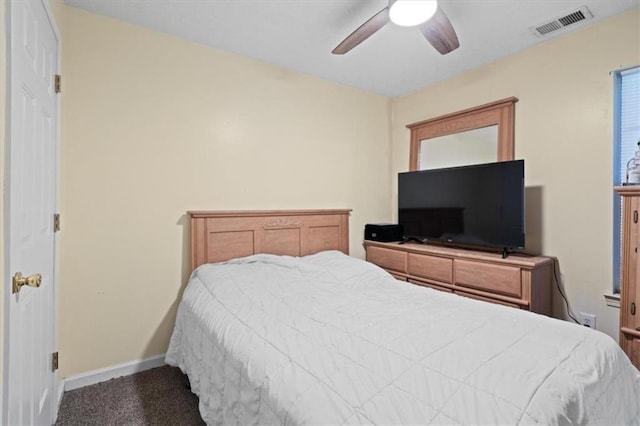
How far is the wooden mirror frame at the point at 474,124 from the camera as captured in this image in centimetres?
279

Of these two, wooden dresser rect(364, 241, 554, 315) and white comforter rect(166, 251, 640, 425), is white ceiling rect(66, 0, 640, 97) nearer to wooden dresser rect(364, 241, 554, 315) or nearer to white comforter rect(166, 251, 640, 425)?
wooden dresser rect(364, 241, 554, 315)

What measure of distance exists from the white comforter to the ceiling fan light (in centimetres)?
161

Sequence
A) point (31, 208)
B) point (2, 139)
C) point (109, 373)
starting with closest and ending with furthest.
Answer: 1. point (2, 139)
2. point (31, 208)
3. point (109, 373)

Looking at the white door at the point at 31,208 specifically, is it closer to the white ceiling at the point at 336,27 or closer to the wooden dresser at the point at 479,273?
the white ceiling at the point at 336,27

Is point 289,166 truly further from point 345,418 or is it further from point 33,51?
point 345,418

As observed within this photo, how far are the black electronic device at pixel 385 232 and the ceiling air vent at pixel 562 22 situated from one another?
6.64ft

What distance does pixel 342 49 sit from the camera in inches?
84.8

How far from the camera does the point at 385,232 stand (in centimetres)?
340

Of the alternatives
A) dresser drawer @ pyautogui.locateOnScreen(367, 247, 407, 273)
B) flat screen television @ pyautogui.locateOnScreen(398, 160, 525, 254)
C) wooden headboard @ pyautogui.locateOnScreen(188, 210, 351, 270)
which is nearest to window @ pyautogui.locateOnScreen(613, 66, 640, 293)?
flat screen television @ pyautogui.locateOnScreen(398, 160, 525, 254)

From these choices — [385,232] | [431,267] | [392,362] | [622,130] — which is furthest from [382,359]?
[622,130]

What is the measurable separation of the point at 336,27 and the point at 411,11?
0.74m

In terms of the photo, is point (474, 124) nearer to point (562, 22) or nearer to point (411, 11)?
point (562, 22)

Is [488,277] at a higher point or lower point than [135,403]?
higher

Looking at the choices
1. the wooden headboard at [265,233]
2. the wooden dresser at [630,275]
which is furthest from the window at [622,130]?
the wooden headboard at [265,233]
